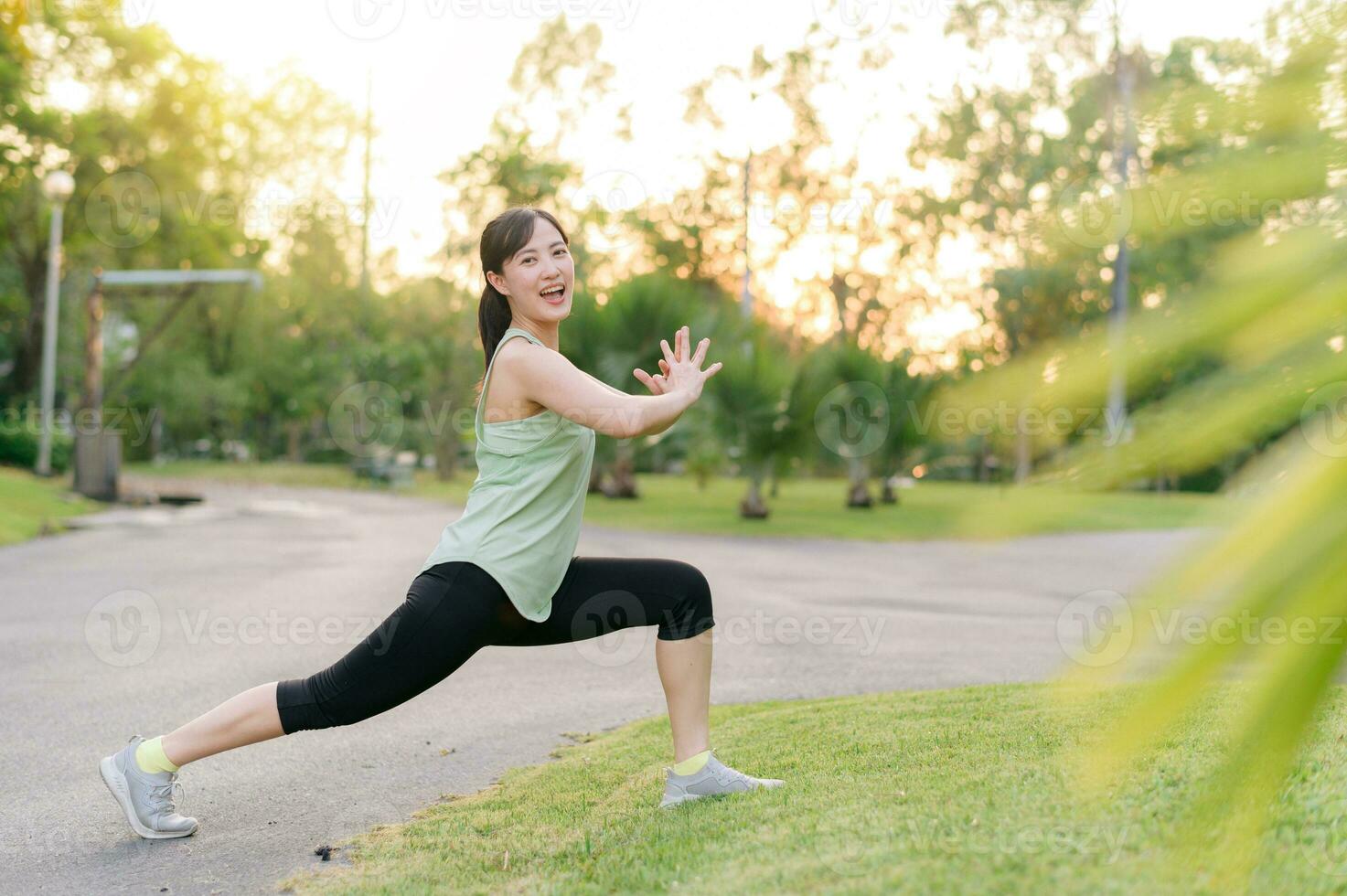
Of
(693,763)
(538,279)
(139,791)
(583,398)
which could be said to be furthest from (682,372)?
(139,791)

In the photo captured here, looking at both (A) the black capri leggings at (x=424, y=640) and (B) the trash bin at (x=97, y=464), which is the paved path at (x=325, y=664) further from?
(B) the trash bin at (x=97, y=464)

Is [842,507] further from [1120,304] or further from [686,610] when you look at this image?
[1120,304]

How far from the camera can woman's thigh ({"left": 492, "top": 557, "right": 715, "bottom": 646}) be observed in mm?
3754

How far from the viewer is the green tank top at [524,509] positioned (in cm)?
353

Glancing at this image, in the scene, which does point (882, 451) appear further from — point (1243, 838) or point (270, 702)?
point (1243, 838)

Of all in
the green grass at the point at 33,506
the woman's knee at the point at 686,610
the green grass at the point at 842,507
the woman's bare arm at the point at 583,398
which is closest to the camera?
the green grass at the point at 842,507

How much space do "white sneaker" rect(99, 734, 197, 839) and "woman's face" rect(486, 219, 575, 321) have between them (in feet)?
5.98

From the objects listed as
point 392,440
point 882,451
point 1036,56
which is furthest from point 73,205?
point 1036,56

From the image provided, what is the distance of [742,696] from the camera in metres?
6.43

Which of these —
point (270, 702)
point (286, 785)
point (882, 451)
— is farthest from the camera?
point (882, 451)

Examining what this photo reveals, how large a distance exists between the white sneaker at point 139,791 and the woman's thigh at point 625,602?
3.95 ft

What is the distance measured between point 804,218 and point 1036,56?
95.4 feet

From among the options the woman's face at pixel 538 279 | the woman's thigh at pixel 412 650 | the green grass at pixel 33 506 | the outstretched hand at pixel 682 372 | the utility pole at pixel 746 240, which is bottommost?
the green grass at pixel 33 506

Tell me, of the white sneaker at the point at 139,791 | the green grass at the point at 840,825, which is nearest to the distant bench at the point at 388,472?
the green grass at the point at 840,825
